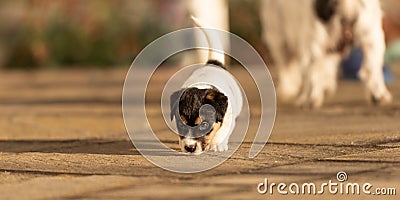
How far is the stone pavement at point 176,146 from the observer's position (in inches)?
198

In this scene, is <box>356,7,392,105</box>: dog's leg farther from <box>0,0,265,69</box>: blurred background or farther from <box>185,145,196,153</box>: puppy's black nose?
<box>0,0,265,69</box>: blurred background

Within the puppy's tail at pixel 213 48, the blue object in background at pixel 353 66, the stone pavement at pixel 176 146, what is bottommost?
the stone pavement at pixel 176 146

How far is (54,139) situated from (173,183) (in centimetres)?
267

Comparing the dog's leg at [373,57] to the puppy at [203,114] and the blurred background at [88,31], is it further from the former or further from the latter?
the blurred background at [88,31]

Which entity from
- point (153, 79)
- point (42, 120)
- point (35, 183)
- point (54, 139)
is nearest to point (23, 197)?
point (35, 183)

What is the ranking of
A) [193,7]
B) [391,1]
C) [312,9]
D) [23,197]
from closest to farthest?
[23,197]
[312,9]
[193,7]
[391,1]

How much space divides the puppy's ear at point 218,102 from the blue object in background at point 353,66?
5.51m

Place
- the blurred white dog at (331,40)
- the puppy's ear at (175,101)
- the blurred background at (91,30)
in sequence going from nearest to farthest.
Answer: the puppy's ear at (175,101), the blurred white dog at (331,40), the blurred background at (91,30)

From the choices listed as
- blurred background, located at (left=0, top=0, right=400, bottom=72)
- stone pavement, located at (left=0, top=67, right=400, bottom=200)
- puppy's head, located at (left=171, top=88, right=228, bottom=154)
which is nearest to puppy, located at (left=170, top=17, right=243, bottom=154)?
puppy's head, located at (left=171, top=88, right=228, bottom=154)

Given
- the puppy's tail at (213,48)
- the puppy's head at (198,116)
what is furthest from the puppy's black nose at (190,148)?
the puppy's tail at (213,48)

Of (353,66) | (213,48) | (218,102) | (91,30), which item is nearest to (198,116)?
(218,102)

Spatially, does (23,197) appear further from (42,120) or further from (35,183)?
(42,120)

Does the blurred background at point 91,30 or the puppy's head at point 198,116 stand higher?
the blurred background at point 91,30

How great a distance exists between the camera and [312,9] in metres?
9.30
